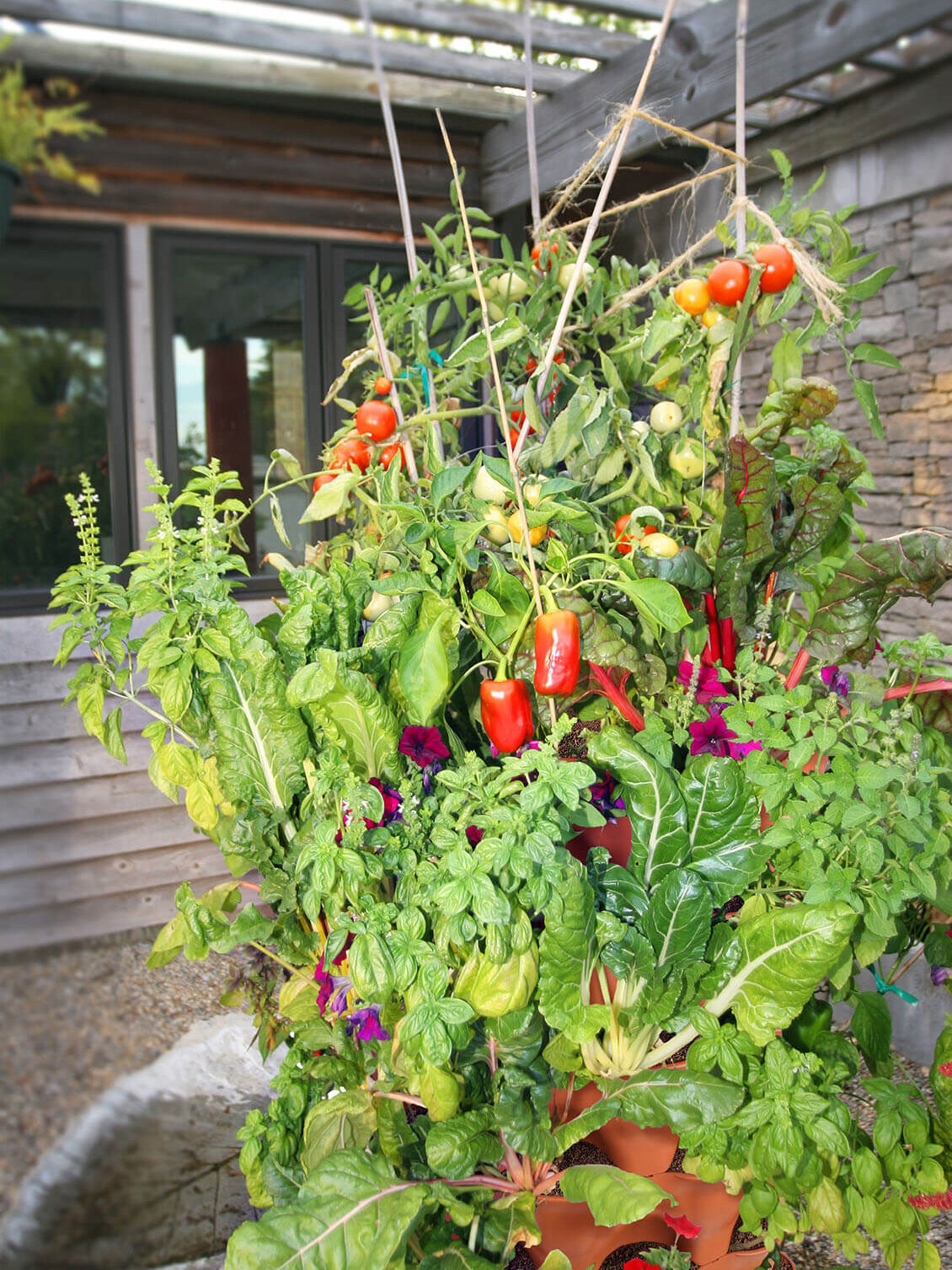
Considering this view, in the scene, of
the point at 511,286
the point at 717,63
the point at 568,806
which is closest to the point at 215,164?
the point at 511,286

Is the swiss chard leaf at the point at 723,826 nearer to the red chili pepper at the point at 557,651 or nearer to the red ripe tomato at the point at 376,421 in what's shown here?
the red chili pepper at the point at 557,651

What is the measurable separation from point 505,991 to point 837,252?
2.66 feet

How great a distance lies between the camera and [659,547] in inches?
31.4

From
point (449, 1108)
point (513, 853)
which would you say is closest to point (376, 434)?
point (513, 853)

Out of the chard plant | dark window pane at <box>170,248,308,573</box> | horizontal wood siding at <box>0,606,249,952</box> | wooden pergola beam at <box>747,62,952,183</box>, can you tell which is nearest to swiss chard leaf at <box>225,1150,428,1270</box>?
the chard plant

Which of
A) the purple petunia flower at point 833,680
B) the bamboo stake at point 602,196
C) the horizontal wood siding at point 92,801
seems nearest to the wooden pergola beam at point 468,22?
the bamboo stake at point 602,196

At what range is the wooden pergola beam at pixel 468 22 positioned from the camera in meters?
0.59

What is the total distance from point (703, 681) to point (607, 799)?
140 mm

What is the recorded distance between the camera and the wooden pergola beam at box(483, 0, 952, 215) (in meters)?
1.82

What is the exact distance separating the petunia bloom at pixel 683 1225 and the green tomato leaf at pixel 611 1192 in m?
0.11

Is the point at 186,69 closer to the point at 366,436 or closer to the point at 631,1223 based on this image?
the point at 366,436

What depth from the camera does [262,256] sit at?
7.79 ft

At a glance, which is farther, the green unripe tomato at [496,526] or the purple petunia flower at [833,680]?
the purple petunia flower at [833,680]

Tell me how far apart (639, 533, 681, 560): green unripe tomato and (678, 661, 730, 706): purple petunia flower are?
0.12 m
